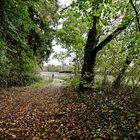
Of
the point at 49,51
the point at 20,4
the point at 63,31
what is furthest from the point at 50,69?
the point at 20,4

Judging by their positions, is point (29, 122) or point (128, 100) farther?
point (128, 100)

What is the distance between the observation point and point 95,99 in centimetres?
1027

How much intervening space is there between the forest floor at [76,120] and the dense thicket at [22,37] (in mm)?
4269

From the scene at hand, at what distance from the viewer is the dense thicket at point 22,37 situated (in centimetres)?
1380

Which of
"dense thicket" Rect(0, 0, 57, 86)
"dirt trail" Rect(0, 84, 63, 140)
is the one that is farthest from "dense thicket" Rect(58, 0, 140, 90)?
"dirt trail" Rect(0, 84, 63, 140)

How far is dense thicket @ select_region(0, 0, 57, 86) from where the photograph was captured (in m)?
13.8

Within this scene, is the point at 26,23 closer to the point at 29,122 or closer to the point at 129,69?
the point at 129,69

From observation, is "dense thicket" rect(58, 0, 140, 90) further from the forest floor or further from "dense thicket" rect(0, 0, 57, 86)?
"dense thicket" rect(0, 0, 57, 86)

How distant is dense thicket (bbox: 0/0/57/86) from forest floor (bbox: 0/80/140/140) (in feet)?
14.0

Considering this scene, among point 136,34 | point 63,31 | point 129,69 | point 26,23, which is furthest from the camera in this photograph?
point 63,31

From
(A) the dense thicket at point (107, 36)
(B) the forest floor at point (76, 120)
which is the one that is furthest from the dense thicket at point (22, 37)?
(B) the forest floor at point (76, 120)

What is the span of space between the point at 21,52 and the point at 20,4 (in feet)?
10.8

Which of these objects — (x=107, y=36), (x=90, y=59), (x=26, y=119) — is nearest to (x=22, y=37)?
(x=107, y=36)

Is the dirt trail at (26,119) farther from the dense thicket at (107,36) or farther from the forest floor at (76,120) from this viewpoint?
the dense thicket at (107,36)
